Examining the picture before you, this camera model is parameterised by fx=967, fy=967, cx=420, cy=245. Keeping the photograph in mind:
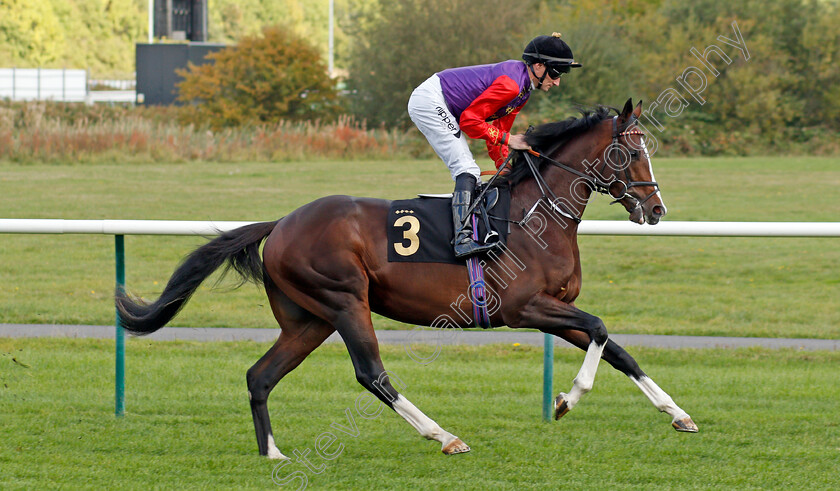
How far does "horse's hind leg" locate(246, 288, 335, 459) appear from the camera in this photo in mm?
4230

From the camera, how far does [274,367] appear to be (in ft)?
14.0

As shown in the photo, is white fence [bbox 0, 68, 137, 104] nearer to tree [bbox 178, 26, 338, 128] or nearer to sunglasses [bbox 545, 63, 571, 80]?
tree [bbox 178, 26, 338, 128]

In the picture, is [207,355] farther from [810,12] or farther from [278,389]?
[810,12]

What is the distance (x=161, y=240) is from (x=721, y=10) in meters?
19.5

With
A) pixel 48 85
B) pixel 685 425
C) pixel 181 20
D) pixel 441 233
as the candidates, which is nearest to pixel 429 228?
pixel 441 233

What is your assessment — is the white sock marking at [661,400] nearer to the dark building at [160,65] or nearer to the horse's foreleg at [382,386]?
the horse's foreleg at [382,386]

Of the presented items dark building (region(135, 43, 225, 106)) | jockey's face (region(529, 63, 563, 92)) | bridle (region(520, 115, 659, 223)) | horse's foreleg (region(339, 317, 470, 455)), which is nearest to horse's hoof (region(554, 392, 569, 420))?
horse's foreleg (region(339, 317, 470, 455))

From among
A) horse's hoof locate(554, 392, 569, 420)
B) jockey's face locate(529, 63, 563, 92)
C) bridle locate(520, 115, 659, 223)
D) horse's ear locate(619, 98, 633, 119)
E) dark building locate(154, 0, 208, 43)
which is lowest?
horse's hoof locate(554, 392, 569, 420)

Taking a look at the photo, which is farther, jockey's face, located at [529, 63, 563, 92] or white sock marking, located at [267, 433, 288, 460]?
jockey's face, located at [529, 63, 563, 92]

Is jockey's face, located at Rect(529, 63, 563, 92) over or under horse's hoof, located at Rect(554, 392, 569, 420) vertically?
over

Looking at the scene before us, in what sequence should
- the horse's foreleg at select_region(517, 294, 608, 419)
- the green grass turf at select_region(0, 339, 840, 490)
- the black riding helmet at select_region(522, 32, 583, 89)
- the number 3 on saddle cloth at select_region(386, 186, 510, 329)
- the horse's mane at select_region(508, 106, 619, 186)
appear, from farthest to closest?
1. the horse's mane at select_region(508, 106, 619, 186)
2. the black riding helmet at select_region(522, 32, 583, 89)
3. the number 3 on saddle cloth at select_region(386, 186, 510, 329)
4. the horse's foreleg at select_region(517, 294, 608, 419)
5. the green grass turf at select_region(0, 339, 840, 490)

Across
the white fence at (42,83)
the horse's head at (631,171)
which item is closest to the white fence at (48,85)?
the white fence at (42,83)

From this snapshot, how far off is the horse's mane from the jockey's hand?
1.6 inches

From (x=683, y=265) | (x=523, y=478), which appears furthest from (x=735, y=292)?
(x=523, y=478)
